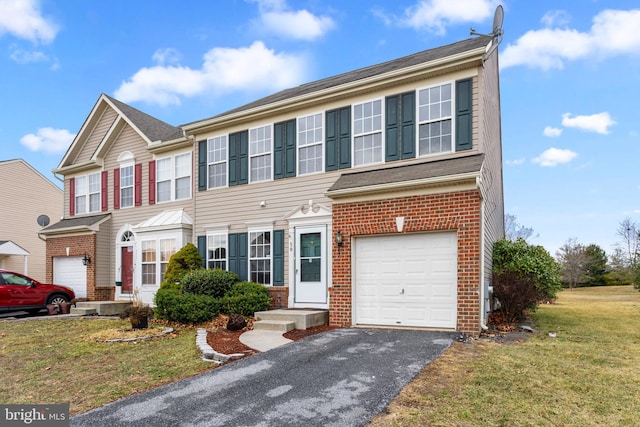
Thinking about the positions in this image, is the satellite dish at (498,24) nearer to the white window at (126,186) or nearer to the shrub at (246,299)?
the shrub at (246,299)

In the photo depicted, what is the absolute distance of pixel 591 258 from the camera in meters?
41.1

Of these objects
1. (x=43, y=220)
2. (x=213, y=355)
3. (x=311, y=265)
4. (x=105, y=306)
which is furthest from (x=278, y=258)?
(x=43, y=220)

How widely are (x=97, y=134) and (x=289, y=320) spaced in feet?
41.7

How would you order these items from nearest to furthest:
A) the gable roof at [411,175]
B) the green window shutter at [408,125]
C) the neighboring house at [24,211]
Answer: the gable roof at [411,175] → the green window shutter at [408,125] → the neighboring house at [24,211]

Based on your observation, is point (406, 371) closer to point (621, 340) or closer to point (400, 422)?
point (400, 422)

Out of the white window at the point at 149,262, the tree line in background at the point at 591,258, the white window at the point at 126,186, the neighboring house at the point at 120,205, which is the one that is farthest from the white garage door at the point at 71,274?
the tree line in background at the point at 591,258

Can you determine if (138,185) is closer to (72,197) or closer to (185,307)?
(72,197)

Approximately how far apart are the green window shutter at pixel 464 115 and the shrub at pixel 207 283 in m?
6.94

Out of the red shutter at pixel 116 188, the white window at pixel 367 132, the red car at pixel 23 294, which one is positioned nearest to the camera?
the white window at pixel 367 132

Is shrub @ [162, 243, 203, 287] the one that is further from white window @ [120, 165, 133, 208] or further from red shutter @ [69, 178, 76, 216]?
red shutter @ [69, 178, 76, 216]

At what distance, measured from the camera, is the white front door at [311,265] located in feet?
36.1

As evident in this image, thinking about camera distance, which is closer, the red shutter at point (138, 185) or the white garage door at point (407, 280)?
the white garage door at point (407, 280)

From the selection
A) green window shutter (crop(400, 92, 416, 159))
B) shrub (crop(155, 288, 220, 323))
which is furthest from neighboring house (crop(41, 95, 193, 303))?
green window shutter (crop(400, 92, 416, 159))

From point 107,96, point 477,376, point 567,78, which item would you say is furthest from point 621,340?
point 107,96
